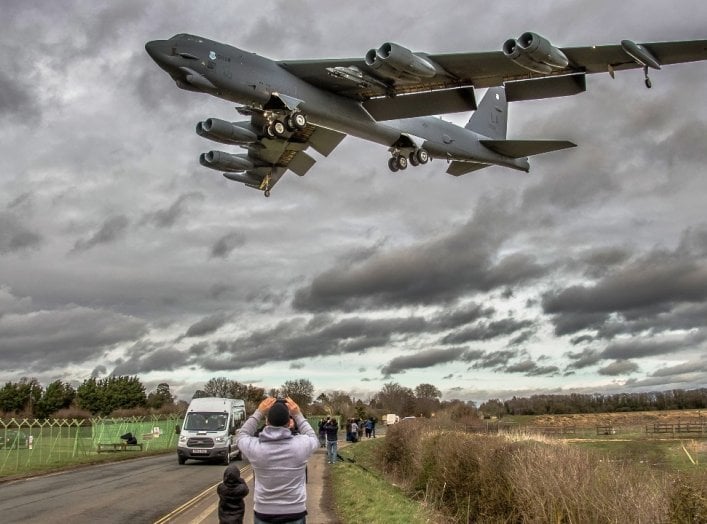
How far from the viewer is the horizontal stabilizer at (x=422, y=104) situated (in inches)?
936

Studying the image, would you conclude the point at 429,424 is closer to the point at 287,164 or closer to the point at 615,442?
the point at 287,164

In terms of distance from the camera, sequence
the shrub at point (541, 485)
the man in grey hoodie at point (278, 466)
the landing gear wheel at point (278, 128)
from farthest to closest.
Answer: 1. the landing gear wheel at point (278, 128)
2. the shrub at point (541, 485)
3. the man in grey hoodie at point (278, 466)

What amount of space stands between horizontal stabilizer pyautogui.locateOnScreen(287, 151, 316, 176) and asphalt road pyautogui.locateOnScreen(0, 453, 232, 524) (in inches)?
520

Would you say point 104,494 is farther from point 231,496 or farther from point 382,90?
point 382,90

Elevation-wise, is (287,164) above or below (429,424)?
above

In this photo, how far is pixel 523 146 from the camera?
26828mm

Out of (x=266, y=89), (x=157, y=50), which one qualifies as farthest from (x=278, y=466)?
(x=266, y=89)

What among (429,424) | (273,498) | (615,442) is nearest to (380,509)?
(273,498)

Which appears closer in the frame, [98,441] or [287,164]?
[287,164]

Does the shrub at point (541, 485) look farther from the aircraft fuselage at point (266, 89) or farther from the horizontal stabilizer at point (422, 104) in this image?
the horizontal stabilizer at point (422, 104)

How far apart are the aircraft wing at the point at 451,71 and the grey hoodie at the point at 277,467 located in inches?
593

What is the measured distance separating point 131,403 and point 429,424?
273 ft

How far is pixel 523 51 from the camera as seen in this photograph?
17.3 meters

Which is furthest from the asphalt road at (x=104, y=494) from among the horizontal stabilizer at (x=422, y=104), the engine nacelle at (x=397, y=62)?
the horizontal stabilizer at (x=422, y=104)
